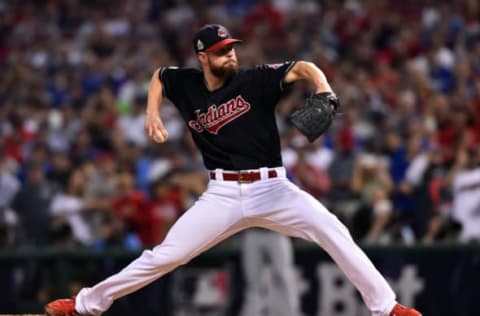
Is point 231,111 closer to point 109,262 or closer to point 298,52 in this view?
point 109,262

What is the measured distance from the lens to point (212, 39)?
6586 millimetres

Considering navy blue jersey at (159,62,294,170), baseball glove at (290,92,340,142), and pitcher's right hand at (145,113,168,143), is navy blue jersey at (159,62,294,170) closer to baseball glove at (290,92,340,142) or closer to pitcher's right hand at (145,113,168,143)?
pitcher's right hand at (145,113,168,143)

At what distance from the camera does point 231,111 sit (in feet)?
21.7

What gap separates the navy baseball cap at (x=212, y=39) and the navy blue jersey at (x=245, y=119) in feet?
0.74

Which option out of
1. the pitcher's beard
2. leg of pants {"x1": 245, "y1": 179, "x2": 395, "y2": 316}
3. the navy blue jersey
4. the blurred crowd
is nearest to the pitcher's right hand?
the navy blue jersey

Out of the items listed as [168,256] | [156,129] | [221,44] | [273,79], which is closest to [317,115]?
[273,79]

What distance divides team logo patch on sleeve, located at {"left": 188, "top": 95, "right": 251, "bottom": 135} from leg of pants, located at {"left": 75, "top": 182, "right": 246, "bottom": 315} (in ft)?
1.08

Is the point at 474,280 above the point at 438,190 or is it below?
below

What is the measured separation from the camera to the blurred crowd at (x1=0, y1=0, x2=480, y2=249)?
10930mm

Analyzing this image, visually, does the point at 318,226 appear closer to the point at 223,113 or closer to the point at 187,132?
the point at 223,113

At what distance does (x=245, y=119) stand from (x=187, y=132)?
604 cm

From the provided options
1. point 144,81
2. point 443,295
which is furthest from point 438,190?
point 144,81

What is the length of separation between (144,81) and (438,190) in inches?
197

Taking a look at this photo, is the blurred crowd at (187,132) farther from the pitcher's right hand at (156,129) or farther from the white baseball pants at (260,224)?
the pitcher's right hand at (156,129)
